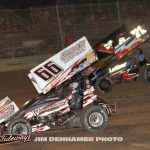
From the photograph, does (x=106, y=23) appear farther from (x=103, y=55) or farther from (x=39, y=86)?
(x=39, y=86)

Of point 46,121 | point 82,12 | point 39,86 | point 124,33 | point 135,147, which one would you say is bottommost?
point 135,147

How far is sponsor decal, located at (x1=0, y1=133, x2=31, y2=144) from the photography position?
30.6ft

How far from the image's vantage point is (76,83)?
33.3ft

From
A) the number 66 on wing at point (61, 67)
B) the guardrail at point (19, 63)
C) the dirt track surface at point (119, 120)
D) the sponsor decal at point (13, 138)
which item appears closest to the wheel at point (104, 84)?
the dirt track surface at point (119, 120)

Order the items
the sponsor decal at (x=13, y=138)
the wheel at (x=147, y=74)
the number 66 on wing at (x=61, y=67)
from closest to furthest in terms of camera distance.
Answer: the sponsor decal at (x=13, y=138), the number 66 on wing at (x=61, y=67), the wheel at (x=147, y=74)

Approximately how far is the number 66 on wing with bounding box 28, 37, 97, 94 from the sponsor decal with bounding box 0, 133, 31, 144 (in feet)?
2.96

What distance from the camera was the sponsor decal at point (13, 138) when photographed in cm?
932

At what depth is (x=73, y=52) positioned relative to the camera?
10.1 metres

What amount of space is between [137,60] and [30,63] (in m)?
5.73

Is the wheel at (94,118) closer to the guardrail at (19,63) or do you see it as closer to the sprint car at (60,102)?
the sprint car at (60,102)

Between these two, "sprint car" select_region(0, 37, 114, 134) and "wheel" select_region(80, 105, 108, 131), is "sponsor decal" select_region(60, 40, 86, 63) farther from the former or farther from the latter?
"wheel" select_region(80, 105, 108, 131)

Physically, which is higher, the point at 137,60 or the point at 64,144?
the point at 137,60

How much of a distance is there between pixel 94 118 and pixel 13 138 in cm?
164

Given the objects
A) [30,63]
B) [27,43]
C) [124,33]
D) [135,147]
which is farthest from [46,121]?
[27,43]
